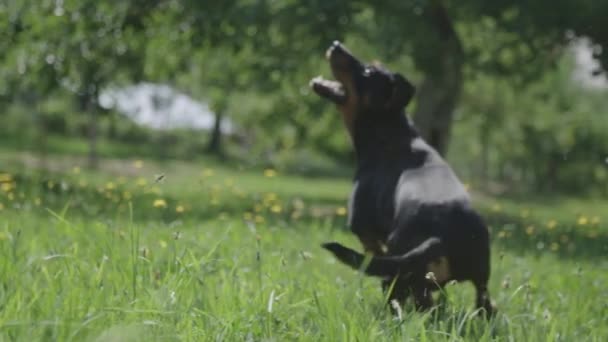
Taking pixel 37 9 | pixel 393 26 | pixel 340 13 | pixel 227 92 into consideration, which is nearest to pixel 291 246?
pixel 340 13

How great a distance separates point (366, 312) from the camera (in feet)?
10.7

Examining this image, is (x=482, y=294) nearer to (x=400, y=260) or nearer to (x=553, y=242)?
(x=400, y=260)

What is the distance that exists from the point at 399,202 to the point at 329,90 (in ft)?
4.33

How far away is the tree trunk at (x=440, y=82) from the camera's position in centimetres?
1190

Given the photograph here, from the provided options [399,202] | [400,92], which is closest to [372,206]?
[399,202]

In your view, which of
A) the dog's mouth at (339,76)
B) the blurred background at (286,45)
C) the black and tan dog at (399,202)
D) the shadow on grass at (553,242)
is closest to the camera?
the black and tan dog at (399,202)

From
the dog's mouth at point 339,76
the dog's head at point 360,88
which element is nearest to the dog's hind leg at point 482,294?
the dog's head at point 360,88

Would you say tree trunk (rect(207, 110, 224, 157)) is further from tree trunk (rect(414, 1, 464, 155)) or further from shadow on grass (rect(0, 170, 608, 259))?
shadow on grass (rect(0, 170, 608, 259))

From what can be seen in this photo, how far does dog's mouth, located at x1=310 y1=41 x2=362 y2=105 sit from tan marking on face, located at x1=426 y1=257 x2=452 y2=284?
5.65ft

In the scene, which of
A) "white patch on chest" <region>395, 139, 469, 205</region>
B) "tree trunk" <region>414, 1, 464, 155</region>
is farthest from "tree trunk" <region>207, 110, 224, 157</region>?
"white patch on chest" <region>395, 139, 469, 205</region>

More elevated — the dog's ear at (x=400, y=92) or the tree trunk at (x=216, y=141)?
the dog's ear at (x=400, y=92)

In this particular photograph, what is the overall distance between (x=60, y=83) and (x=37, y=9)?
1.39 m

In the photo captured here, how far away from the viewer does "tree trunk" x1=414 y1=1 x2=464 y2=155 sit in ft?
39.0

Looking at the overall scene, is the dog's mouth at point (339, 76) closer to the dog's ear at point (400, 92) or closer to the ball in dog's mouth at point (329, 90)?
the ball in dog's mouth at point (329, 90)
